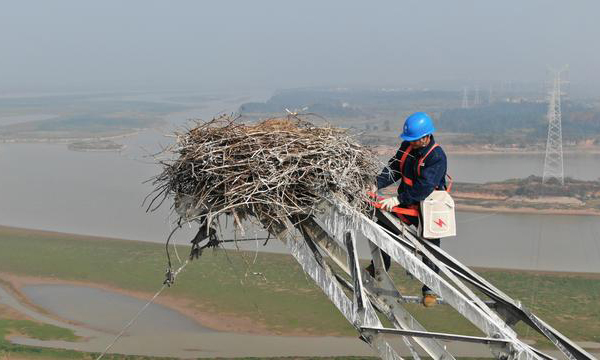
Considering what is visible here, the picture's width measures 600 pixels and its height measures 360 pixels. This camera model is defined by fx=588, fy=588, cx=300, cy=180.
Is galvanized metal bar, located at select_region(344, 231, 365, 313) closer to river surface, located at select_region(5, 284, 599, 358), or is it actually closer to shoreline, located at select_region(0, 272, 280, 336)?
river surface, located at select_region(5, 284, 599, 358)

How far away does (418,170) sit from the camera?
11.9ft

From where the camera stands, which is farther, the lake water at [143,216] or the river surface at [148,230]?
the lake water at [143,216]

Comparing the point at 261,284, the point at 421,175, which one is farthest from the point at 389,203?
the point at 261,284

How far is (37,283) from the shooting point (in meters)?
20.8

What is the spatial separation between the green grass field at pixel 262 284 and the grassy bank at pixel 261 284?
1.1 inches

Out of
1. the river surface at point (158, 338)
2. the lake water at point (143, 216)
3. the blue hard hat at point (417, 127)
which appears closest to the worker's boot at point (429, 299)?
the blue hard hat at point (417, 127)

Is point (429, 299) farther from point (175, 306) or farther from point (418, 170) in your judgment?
point (175, 306)

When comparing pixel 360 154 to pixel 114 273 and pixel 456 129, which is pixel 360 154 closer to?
pixel 114 273

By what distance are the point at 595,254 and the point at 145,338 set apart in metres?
19.3

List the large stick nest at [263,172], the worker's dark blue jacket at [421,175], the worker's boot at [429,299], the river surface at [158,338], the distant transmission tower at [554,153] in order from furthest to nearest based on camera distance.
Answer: the distant transmission tower at [554,153]
the river surface at [158,338]
the worker's boot at [429,299]
the worker's dark blue jacket at [421,175]
the large stick nest at [263,172]

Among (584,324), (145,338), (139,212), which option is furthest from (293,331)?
(139,212)

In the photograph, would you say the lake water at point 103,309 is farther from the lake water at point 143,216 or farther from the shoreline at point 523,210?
the shoreline at point 523,210

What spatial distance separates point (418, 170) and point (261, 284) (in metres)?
17.0

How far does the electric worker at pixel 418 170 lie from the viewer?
3.57 m
